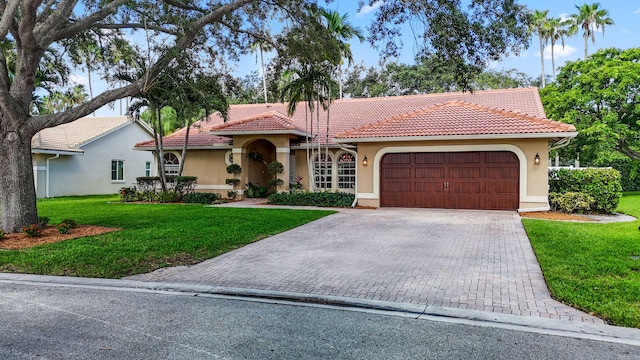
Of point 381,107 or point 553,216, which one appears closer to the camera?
point 553,216

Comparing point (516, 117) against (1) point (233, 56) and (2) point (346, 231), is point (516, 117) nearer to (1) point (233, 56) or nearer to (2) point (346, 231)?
(2) point (346, 231)

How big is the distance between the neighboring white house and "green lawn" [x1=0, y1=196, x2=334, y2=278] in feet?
31.3

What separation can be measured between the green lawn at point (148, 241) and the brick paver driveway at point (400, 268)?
2.09 ft

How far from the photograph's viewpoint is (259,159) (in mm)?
21828

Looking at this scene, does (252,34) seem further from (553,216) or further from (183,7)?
(553,216)

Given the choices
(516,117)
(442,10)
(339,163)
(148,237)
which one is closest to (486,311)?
(442,10)

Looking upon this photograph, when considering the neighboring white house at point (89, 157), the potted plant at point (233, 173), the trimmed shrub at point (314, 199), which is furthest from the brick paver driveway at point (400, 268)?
the neighboring white house at point (89, 157)

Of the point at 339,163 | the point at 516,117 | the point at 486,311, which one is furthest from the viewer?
the point at 339,163

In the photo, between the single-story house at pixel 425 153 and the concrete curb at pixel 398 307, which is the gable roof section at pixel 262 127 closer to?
the single-story house at pixel 425 153

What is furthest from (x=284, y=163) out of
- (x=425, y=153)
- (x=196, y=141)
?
(x=425, y=153)

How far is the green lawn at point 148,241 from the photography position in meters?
7.15

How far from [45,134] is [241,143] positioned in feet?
44.0

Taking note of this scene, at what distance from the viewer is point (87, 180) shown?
2575 cm

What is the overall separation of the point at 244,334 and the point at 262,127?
51.6 feet
